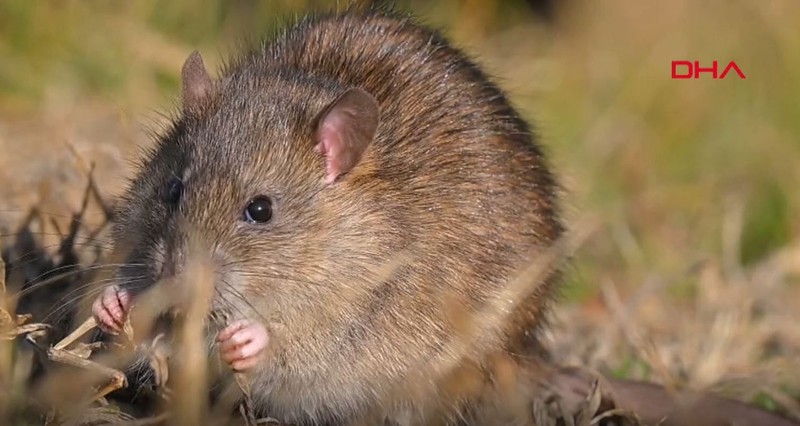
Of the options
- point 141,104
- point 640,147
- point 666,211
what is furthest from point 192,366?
point 640,147

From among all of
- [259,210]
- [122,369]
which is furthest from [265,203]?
[122,369]

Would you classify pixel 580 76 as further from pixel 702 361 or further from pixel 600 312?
pixel 702 361

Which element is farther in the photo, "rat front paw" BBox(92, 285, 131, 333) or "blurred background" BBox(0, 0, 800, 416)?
"blurred background" BBox(0, 0, 800, 416)

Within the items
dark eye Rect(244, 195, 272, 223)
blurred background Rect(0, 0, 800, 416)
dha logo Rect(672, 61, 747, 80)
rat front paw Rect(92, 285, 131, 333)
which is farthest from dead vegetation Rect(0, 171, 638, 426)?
dha logo Rect(672, 61, 747, 80)

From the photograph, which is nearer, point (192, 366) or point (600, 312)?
point (192, 366)

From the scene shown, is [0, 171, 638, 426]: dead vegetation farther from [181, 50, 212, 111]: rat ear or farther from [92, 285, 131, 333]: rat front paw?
[181, 50, 212, 111]: rat ear

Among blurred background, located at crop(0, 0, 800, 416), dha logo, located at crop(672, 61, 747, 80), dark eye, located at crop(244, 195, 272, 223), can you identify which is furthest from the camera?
dha logo, located at crop(672, 61, 747, 80)
